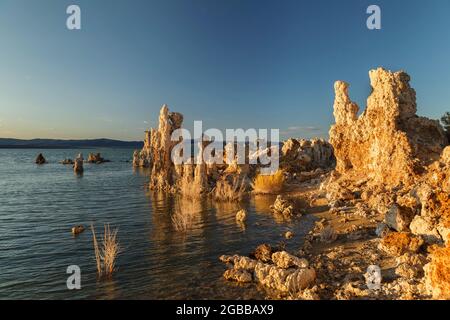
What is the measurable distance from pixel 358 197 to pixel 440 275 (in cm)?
1935

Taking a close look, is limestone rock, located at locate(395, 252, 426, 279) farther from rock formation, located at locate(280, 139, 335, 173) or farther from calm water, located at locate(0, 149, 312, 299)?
rock formation, located at locate(280, 139, 335, 173)

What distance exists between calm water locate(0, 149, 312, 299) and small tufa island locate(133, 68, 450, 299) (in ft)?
4.61

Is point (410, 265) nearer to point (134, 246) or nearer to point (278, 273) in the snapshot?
point (278, 273)

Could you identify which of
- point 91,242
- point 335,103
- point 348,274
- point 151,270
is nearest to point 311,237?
point 348,274

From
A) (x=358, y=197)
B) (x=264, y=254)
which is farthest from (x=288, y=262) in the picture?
(x=358, y=197)

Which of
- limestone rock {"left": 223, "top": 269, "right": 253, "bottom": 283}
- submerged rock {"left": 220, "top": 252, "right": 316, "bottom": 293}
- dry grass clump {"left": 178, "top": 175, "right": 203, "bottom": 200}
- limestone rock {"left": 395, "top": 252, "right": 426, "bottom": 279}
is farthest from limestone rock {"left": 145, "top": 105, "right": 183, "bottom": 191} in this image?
limestone rock {"left": 395, "top": 252, "right": 426, "bottom": 279}

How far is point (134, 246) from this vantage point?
61.0 feet

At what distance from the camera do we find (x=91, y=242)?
64.3 ft

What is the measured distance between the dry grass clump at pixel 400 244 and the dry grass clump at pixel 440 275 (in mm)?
4742

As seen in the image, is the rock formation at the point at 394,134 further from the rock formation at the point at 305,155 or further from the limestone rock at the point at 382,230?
the rock formation at the point at 305,155

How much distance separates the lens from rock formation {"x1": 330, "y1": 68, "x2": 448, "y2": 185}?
87.9 ft
